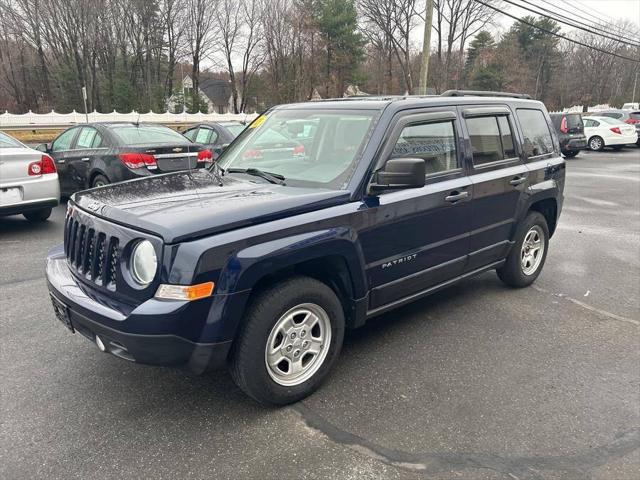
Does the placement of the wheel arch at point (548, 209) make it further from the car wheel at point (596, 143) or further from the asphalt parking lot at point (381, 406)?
the car wheel at point (596, 143)

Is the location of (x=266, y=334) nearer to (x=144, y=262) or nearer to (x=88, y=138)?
(x=144, y=262)

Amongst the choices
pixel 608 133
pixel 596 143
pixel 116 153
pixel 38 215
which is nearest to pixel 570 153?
pixel 608 133

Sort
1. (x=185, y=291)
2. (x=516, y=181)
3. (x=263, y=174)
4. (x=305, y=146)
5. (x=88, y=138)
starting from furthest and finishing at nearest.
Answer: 1. (x=88, y=138)
2. (x=516, y=181)
3. (x=305, y=146)
4. (x=263, y=174)
5. (x=185, y=291)

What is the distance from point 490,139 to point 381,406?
101 inches

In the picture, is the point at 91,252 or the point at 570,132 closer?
the point at 91,252

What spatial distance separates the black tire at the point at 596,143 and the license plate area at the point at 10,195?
75.5 ft

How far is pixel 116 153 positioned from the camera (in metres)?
8.13

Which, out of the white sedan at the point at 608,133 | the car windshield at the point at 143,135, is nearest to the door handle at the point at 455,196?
the car windshield at the point at 143,135

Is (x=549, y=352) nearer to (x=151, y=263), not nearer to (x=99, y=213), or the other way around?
(x=151, y=263)

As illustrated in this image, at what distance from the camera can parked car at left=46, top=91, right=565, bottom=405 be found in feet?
8.85

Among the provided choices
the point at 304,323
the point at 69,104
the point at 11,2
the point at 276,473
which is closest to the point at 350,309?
the point at 304,323

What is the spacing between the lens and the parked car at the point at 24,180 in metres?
6.86

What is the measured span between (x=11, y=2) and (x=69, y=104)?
10.0 meters

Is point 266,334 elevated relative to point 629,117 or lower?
lower
